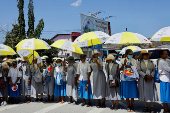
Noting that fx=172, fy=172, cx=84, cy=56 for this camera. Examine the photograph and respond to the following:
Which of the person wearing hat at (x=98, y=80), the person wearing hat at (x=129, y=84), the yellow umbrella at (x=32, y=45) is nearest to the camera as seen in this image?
the person wearing hat at (x=129, y=84)

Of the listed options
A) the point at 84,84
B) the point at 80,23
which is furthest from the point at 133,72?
the point at 80,23

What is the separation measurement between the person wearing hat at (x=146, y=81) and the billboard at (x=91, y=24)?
20032 millimetres

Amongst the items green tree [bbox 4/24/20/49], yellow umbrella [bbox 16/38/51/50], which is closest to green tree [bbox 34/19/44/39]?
green tree [bbox 4/24/20/49]

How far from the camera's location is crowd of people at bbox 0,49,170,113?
5.45 metres

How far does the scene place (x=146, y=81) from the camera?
215 inches

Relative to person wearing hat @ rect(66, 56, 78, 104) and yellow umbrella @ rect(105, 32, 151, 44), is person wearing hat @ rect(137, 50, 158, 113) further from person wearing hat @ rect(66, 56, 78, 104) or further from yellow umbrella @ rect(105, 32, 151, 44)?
person wearing hat @ rect(66, 56, 78, 104)

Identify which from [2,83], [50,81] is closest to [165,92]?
[50,81]

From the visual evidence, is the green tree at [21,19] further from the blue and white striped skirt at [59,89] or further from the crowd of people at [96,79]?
the blue and white striped skirt at [59,89]

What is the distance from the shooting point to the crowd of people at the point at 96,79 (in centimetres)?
545

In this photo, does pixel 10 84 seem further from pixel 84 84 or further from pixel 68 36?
pixel 68 36

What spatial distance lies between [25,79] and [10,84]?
0.61 metres

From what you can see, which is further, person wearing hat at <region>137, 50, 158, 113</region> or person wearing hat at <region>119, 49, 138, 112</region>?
person wearing hat at <region>119, 49, 138, 112</region>

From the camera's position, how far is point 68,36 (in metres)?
39.5

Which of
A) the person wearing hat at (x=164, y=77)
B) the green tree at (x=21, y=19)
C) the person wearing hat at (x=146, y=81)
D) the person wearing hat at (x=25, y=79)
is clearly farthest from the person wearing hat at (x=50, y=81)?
the green tree at (x=21, y=19)
